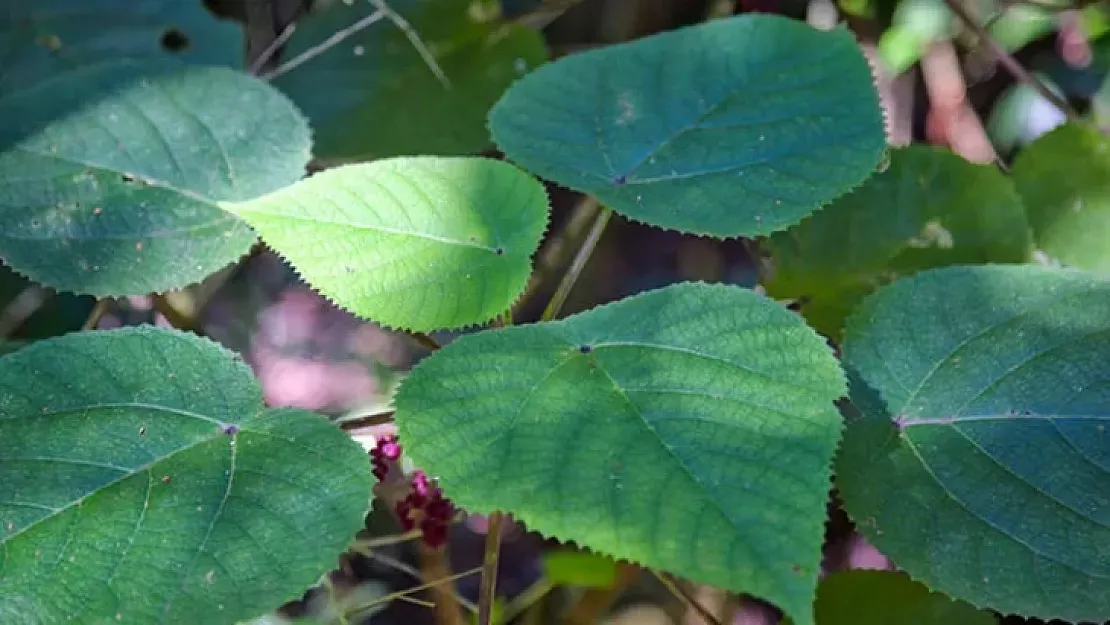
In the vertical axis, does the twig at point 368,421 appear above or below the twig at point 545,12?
below

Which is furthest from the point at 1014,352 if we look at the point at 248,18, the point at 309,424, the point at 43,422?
the point at 248,18

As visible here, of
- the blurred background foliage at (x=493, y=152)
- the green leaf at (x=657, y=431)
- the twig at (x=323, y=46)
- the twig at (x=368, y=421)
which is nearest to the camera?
the green leaf at (x=657, y=431)

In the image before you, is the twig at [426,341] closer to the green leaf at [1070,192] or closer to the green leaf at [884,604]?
the green leaf at [884,604]

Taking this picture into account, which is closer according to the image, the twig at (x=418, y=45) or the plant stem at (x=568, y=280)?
the plant stem at (x=568, y=280)

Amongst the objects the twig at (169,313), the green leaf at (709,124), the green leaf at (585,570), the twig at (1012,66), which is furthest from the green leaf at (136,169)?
the twig at (1012,66)

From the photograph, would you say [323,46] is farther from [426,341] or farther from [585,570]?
[585,570]

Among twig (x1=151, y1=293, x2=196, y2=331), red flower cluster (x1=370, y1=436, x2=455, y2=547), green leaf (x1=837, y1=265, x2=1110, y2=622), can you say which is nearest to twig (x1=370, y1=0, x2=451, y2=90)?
twig (x1=151, y1=293, x2=196, y2=331)

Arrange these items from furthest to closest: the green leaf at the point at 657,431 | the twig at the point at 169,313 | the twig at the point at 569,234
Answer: the twig at the point at 569,234 < the twig at the point at 169,313 < the green leaf at the point at 657,431

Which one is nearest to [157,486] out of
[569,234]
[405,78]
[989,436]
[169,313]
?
[169,313]

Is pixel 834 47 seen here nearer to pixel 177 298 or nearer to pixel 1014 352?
pixel 1014 352
